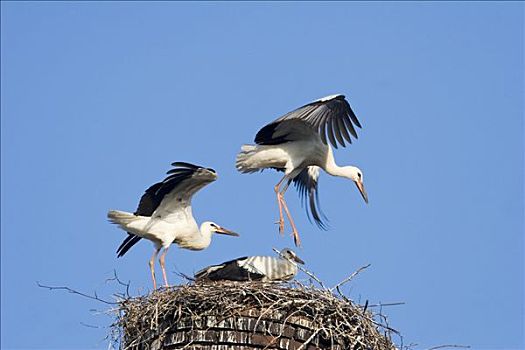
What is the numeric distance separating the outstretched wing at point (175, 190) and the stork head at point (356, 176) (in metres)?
2.36

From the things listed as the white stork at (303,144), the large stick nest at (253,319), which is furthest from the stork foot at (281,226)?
the large stick nest at (253,319)

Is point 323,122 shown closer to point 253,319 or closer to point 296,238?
point 296,238

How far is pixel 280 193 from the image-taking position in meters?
16.0

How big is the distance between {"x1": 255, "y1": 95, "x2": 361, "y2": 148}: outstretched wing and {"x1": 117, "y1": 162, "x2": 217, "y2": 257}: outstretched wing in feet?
4.83

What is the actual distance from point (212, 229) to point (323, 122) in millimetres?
1935

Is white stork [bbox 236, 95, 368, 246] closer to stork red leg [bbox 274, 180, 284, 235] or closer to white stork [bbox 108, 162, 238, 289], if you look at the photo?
stork red leg [bbox 274, 180, 284, 235]

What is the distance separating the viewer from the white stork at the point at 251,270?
13.1 metres

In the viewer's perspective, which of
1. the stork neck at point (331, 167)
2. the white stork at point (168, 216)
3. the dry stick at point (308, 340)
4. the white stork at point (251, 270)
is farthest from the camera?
the stork neck at point (331, 167)

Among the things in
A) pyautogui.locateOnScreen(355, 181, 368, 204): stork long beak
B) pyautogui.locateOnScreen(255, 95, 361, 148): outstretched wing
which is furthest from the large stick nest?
pyautogui.locateOnScreen(355, 181, 368, 204): stork long beak

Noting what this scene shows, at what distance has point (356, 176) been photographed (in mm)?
15695

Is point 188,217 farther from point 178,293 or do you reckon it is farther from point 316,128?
point 178,293

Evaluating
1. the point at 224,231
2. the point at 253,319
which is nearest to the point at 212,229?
the point at 224,231

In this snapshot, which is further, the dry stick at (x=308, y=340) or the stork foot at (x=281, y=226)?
the stork foot at (x=281, y=226)

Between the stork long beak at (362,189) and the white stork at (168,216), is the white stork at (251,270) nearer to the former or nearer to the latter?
the white stork at (168,216)
